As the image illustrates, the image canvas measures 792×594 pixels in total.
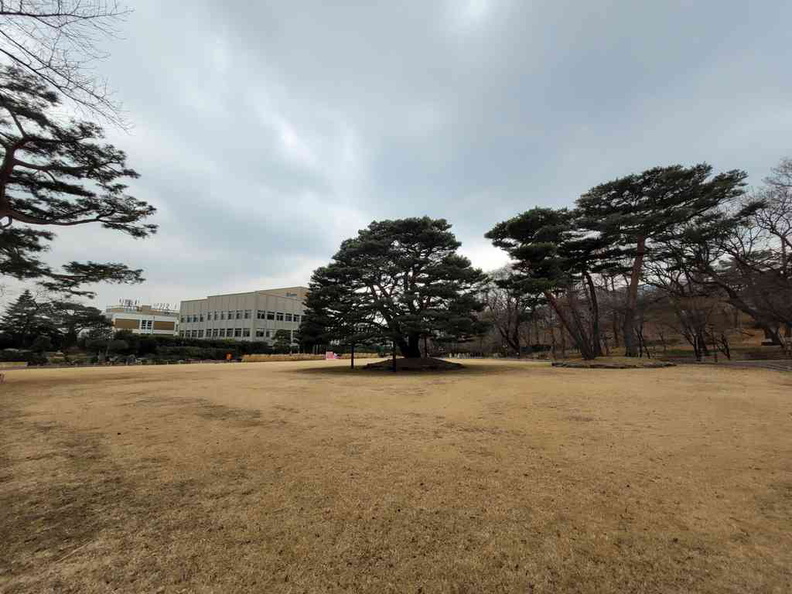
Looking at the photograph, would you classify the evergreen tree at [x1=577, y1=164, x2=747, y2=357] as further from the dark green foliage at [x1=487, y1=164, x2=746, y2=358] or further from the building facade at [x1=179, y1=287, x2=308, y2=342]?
the building facade at [x1=179, y1=287, x2=308, y2=342]

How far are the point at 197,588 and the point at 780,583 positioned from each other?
3.00 meters

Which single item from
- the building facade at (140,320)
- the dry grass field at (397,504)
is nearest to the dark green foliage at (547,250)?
the dry grass field at (397,504)

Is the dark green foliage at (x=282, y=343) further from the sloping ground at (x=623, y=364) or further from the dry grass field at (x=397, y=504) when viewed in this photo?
the dry grass field at (x=397, y=504)

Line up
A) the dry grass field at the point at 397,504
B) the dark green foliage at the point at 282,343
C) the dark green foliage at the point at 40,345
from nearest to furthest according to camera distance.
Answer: the dry grass field at the point at 397,504, the dark green foliage at the point at 40,345, the dark green foliage at the point at 282,343

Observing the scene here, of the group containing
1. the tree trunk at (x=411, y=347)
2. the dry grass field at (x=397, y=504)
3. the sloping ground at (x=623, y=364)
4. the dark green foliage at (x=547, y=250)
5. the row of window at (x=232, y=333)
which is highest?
the dark green foliage at (x=547, y=250)

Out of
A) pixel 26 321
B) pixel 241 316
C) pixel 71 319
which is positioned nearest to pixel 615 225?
pixel 71 319

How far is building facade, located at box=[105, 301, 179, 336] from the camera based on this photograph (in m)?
61.6

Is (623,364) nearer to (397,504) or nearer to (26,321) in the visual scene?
(397,504)

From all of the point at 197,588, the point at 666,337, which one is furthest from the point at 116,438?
the point at 666,337

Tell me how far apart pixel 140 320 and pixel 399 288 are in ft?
213

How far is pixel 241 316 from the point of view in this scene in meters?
51.5

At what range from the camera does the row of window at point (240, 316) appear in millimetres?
51156

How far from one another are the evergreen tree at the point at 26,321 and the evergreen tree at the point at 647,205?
42318 millimetres

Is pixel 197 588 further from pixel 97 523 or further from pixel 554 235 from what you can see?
pixel 554 235
